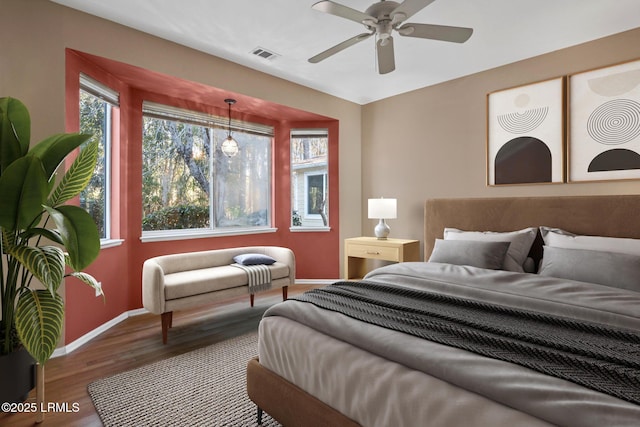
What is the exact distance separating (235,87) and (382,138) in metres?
2.12

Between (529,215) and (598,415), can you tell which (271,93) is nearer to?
(529,215)

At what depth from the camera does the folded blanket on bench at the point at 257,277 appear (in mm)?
3330

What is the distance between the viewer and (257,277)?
3371 mm

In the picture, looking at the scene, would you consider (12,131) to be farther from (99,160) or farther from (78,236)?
(99,160)

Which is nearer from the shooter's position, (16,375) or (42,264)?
(42,264)

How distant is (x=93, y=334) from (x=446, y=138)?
4.14 meters

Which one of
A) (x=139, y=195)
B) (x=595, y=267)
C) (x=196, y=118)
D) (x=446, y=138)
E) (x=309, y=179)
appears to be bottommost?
(x=595, y=267)

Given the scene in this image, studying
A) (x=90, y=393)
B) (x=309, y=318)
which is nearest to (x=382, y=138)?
(x=309, y=318)

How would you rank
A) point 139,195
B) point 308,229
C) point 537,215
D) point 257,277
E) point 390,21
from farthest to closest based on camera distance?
point 308,229
point 139,195
point 257,277
point 537,215
point 390,21

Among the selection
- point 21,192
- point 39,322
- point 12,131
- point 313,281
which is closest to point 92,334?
point 39,322

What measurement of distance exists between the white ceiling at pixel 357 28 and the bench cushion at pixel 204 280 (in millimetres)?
2182

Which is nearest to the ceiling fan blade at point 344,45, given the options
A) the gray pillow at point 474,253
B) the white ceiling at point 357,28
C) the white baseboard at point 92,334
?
the white ceiling at point 357,28

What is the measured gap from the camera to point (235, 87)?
12.0 feet

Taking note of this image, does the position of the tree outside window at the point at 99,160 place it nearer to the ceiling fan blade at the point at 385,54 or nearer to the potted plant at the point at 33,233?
the potted plant at the point at 33,233
